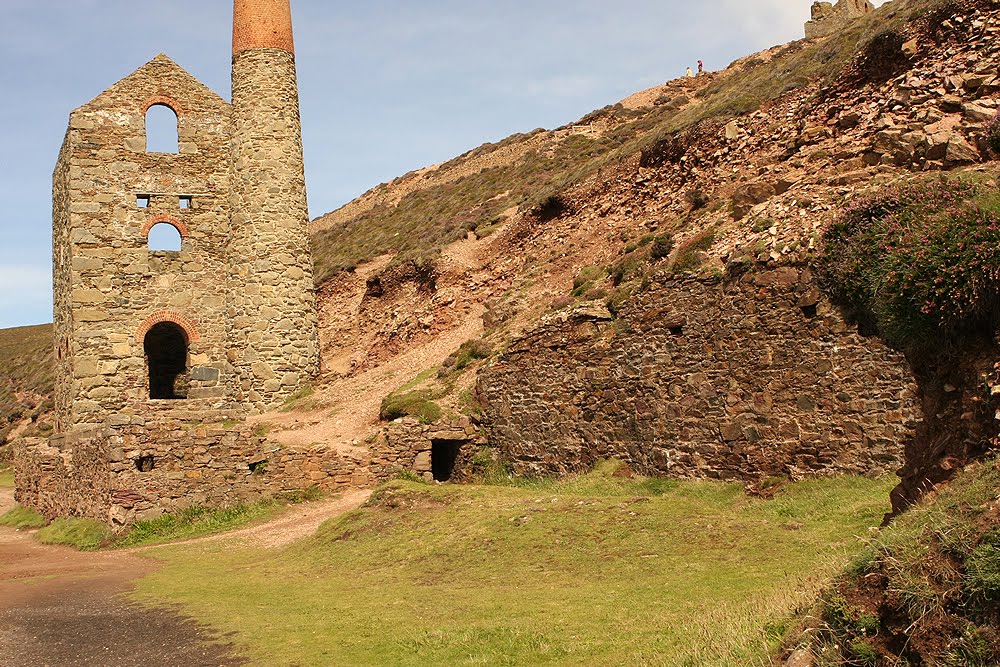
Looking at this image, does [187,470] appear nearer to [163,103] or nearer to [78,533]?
[78,533]

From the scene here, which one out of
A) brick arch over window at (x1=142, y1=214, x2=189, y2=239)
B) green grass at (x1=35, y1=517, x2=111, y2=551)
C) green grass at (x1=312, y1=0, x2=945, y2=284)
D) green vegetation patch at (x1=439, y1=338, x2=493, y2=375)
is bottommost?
green grass at (x1=35, y1=517, x2=111, y2=551)

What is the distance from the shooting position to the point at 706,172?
24.7m

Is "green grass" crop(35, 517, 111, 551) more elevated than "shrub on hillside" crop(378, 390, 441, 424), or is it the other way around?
"shrub on hillside" crop(378, 390, 441, 424)

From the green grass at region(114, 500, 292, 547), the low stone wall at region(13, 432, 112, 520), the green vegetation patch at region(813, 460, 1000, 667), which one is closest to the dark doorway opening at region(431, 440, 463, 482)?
the green grass at region(114, 500, 292, 547)

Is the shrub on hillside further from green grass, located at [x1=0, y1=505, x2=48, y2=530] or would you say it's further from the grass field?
green grass, located at [x1=0, y1=505, x2=48, y2=530]

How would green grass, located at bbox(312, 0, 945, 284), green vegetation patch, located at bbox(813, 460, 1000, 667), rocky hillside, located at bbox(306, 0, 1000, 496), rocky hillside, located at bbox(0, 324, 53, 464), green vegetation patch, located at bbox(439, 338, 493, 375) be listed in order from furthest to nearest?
rocky hillside, located at bbox(0, 324, 53, 464) < green grass, located at bbox(312, 0, 945, 284) < green vegetation patch, located at bbox(439, 338, 493, 375) < rocky hillside, located at bbox(306, 0, 1000, 496) < green vegetation patch, located at bbox(813, 460, 1000, 667)

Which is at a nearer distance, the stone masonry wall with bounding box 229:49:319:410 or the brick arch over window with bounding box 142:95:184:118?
the stone masonry wall with bounding box 229:49:319:410

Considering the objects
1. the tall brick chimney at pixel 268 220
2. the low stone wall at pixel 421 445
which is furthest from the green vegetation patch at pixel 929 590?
the tall brick chimney at pixel 268 220

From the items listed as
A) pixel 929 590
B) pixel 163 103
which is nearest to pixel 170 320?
pixel 163 103

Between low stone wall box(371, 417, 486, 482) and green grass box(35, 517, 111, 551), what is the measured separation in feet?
18.5

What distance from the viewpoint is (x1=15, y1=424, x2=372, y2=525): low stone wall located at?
730 inches

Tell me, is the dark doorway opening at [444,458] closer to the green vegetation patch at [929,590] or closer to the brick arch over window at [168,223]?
the brick arch over window at [168,223]

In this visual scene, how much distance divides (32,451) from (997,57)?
2498 centimetres

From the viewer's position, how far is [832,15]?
44.4m
